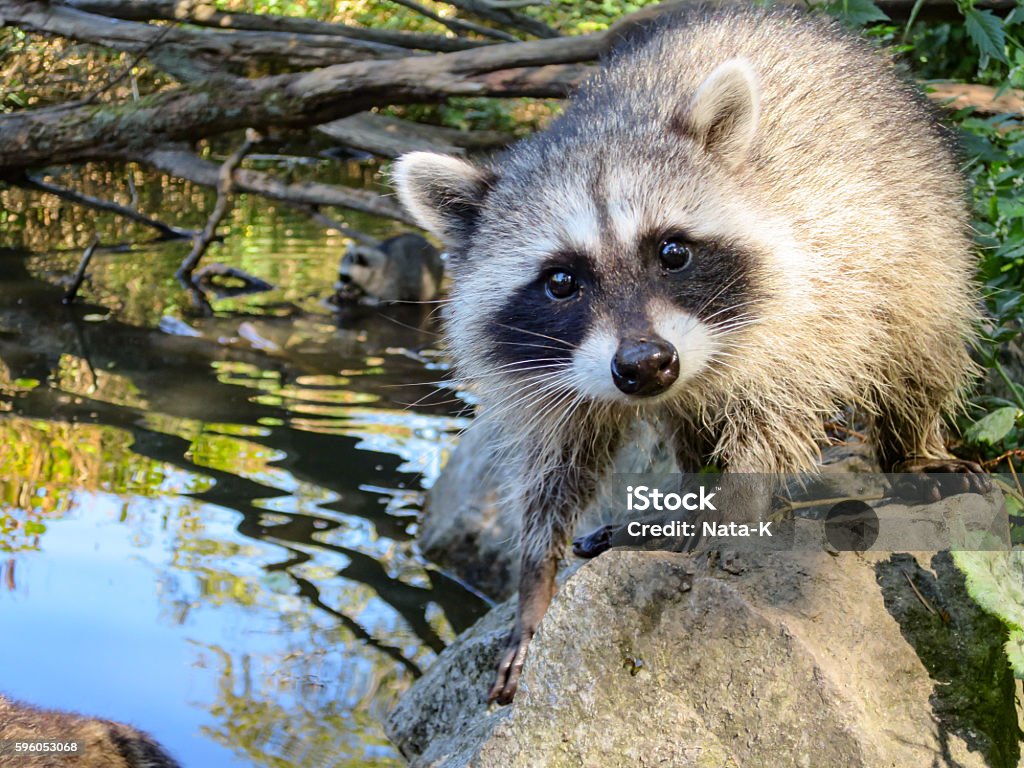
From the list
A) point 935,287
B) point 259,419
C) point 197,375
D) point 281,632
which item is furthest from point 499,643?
point 197,375

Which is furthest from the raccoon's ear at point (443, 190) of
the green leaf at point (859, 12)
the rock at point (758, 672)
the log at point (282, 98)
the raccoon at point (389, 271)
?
the raccoon at point (389, 271)

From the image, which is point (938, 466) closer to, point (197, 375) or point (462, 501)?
point (462, 501)

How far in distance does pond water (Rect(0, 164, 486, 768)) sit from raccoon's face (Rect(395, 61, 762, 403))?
671mm

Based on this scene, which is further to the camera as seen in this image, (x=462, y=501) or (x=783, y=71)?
(x=462, y=501)

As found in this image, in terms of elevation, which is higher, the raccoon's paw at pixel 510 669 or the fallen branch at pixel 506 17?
the fallen branch at pixel 506 17

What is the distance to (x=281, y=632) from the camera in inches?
179

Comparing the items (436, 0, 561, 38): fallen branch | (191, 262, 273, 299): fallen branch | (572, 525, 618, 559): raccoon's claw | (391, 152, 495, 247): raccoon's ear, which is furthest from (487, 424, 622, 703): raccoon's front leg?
(191, 262, 273, 299): fallen branch

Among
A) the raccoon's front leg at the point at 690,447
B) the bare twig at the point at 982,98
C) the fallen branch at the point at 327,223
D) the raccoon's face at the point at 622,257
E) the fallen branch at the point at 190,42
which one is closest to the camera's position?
the raccoon's face at the point at 622,257

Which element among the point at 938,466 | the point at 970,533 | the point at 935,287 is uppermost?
the point at 935,287

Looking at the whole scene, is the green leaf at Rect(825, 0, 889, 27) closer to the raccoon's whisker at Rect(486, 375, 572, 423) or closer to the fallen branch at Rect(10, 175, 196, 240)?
the raccoon's whisker at Rect(486, 375, 572, 423)

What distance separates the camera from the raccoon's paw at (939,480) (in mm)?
3410

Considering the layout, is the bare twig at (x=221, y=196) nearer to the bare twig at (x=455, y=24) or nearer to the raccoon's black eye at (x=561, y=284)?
the bare twig at (x=455, y=24)

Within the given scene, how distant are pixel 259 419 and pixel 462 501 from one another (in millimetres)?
1947

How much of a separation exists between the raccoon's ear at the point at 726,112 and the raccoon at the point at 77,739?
239 cm
